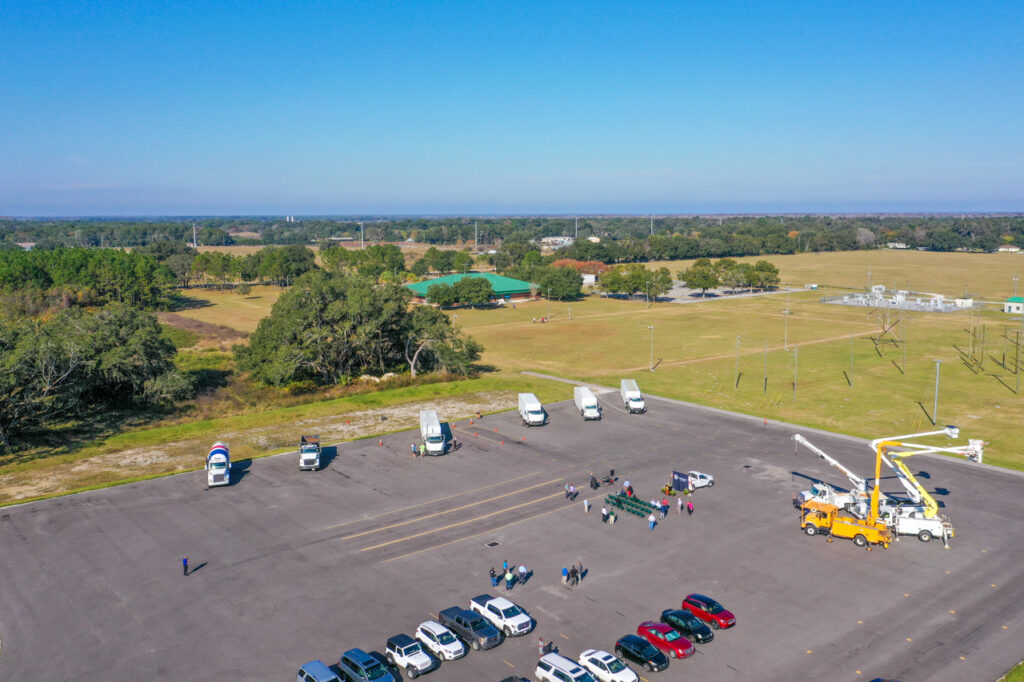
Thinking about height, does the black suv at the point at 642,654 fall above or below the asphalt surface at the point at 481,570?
above

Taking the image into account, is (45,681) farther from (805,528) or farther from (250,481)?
(805,528)

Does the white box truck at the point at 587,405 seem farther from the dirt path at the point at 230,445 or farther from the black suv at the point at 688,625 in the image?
the black suv at the point at 688,625

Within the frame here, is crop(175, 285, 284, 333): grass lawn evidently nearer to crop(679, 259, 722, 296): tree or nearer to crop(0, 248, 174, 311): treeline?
crop(0, 248, 174, 311): treeline

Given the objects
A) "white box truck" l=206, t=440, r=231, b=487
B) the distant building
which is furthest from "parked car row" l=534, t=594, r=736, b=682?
the distant building

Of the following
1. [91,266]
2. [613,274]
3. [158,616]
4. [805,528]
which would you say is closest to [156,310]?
[91,266]

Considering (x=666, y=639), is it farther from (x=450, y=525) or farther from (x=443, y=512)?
(x=443, y=512)

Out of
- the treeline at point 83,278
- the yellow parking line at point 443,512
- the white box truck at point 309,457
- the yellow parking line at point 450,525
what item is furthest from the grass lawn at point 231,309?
the yellow parking line at point 450,525

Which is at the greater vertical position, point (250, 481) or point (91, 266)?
point (91, 266)
